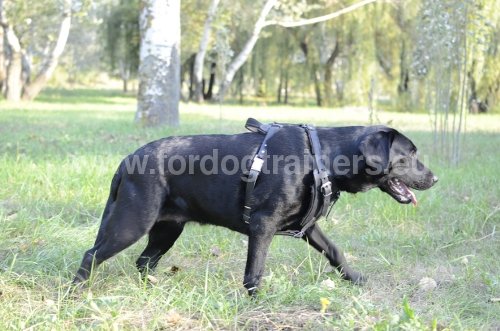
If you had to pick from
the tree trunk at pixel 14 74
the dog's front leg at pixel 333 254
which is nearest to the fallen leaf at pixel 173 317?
the dog's front leg at pixel 333 254

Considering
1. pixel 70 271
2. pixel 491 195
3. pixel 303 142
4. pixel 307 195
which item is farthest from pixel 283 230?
pixel 491 195

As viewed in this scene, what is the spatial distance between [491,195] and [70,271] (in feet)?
15.6

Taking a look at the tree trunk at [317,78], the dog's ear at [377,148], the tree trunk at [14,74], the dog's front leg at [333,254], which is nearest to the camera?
the dog's ear at [377,148]

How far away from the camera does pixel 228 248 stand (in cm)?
507

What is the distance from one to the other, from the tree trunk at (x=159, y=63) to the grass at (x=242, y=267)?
4778mm

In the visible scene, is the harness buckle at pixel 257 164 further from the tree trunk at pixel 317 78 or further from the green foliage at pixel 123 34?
the green foliage at pixel 123 34

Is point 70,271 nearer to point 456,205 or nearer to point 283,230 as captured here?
point 283,230

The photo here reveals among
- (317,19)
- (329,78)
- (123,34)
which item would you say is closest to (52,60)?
(123,34)

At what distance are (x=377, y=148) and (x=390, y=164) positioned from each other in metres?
0.22

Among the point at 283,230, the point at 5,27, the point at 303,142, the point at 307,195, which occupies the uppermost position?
the point at 5,27

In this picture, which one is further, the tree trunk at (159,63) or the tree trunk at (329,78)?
the tree trunk at (329,78)

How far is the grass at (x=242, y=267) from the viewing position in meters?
3.45

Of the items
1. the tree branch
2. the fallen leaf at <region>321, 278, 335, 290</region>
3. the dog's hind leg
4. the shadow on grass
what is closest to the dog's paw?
the fallen leaf at <region>321, 278, 335, 290</region>

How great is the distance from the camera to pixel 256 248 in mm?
3844
